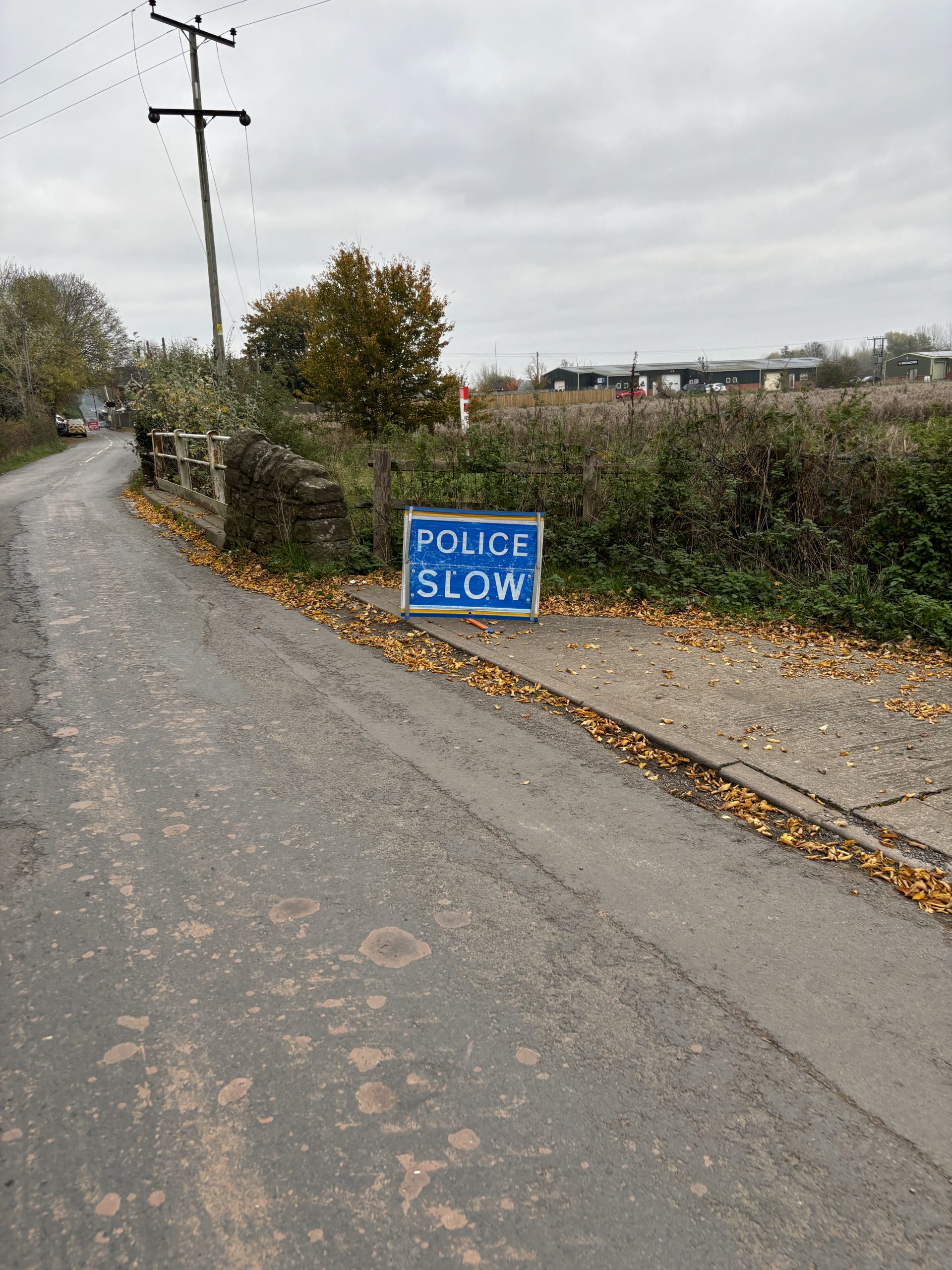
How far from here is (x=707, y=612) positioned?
27.2 feet

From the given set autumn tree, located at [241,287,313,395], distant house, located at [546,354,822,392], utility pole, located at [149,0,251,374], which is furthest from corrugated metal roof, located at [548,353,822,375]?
utility pole, located at [149,0,251,374]

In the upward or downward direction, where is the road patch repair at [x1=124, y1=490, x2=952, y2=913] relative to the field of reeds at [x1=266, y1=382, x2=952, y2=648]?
downward

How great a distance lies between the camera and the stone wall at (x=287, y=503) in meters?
9.87

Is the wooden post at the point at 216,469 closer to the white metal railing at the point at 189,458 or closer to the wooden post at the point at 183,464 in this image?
the white metal railing at the point at 189,458

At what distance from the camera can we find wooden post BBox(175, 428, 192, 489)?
16.5 m

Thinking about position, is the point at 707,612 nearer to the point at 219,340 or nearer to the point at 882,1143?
the point at 882,1143

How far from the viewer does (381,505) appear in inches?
384

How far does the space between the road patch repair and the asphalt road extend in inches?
9.6

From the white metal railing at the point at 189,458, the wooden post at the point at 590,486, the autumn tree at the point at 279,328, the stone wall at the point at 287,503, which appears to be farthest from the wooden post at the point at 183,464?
the autumn tree at the point at 279,328

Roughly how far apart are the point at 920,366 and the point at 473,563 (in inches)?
3579

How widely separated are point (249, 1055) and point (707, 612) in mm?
6728

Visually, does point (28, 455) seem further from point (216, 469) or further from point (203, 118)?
point (216, 469)

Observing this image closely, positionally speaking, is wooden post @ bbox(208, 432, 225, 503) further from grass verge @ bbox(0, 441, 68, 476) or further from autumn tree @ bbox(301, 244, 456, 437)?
grass verge @ bbox(0, 441, 68, 476)

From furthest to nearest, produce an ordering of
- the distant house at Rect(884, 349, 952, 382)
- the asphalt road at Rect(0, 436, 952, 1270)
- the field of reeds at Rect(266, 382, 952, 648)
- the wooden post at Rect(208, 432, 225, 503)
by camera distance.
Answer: the distant house at Rect(884, 349, 952, 382) < the wooden post at Rect(208, 432, 225, 503) < the field of reeds at Rect(266, 382, 952, 648) < the asphalt road at Rect(0, 436, 952, 1270)
